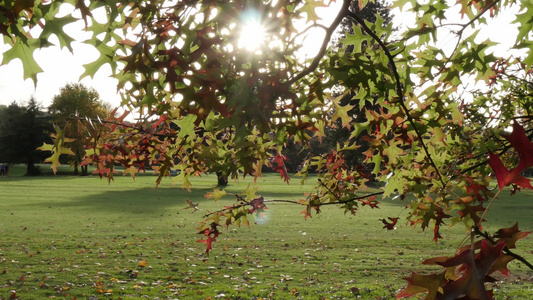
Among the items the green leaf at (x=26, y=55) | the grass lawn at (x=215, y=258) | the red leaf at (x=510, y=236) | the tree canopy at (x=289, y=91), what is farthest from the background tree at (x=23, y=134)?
the red leaf at (x=510, y=236)

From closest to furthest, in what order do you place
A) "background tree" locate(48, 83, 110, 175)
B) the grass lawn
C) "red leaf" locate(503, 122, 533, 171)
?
1. "red leaf" locate(503, 122, 533, 171)
2. the grass lawn
3. "background tree" locate(48, 83, 110, 175)

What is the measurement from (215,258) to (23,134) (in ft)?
191

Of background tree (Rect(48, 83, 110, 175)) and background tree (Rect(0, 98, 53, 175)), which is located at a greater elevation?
background tree (Rect(48, 83, 110, 175))

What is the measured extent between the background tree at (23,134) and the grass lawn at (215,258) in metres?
46.5

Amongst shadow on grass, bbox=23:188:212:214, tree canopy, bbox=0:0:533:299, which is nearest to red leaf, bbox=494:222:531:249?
tree canopy, bbox=0:0:533:299

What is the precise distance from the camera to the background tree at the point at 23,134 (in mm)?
59750

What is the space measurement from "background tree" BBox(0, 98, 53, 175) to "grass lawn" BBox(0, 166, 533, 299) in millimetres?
46505

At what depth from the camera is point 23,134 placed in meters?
60.2

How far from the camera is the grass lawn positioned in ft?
25.0

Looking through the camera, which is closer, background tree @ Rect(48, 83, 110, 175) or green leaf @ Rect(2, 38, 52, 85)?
green leaf @ Rect(2, 38, 52, 85)

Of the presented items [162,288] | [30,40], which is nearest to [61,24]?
[30,40]

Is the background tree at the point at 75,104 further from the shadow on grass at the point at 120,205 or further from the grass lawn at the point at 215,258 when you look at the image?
the grass lawn at the point at 215,258

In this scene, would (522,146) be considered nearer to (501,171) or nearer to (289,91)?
(501,171)

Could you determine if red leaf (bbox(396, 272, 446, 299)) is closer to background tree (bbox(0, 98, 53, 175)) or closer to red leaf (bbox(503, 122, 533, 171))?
red leaf (bbox(503, 122, 533, 171))
